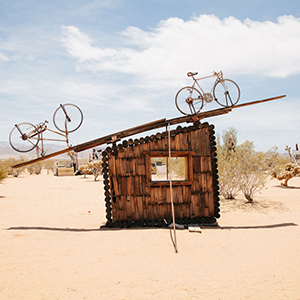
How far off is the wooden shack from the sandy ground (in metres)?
0.62

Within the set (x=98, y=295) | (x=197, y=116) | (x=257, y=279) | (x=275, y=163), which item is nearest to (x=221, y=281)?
(x=257, y=279)

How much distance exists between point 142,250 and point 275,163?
8.84 metres

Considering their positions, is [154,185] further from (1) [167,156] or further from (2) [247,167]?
(2) [247,167]

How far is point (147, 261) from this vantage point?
16.7 ft

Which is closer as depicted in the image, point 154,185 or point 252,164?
point 154,185

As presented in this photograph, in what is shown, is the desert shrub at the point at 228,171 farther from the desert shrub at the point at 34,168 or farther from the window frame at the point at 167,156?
the desert shrub at the point at 34,168

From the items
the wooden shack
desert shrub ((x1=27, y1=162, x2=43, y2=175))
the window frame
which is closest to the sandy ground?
the wooden shack

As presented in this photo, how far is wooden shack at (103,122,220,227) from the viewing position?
7.88 metres

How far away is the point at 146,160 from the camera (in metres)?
7.84

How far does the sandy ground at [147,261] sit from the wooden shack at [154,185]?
616 millimetres

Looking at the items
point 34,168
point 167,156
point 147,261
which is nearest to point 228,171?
point 167,156

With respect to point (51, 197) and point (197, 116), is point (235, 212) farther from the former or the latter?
point (51, 197)

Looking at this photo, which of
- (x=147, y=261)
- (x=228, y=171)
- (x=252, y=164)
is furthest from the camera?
(x=228, y=171)

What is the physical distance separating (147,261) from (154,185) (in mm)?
3002
